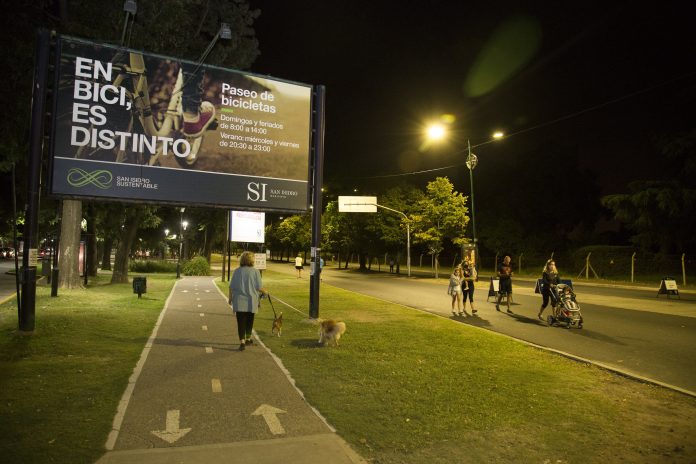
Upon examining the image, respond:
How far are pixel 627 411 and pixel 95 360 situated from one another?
24.5 feet

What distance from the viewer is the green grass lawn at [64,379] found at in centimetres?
450

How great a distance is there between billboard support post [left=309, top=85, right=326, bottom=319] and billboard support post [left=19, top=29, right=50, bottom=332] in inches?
235

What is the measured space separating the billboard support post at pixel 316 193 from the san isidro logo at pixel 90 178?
15.4ft

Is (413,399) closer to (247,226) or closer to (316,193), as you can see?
(316,193)

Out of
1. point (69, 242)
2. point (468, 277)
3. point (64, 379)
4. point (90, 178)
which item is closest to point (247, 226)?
point (69, 242)

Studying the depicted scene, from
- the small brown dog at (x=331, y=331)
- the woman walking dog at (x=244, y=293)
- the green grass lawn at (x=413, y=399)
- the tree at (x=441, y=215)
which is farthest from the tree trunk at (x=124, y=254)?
the tree at (x=441, y=215)

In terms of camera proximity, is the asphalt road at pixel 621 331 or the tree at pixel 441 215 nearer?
the asphalt road at pixel 621 331

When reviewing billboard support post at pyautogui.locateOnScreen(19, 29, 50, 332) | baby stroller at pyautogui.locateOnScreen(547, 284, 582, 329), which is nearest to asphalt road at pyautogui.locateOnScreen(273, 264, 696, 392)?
baby stroller at pyautogui.locateOnScreen(547, 284, 582, 329)

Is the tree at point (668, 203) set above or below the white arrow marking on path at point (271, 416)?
above

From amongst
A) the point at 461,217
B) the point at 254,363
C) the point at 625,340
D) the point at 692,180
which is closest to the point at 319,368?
the point at 254,363

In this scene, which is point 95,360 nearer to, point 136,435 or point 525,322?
point 136,435

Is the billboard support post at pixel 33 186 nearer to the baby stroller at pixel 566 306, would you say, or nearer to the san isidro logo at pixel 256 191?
the san isidro logo at pixel 256 191

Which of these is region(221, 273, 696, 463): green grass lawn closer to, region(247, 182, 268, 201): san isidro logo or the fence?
region(247, 182, 268, 201): san isidro logo

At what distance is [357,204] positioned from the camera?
42594 millimetres
